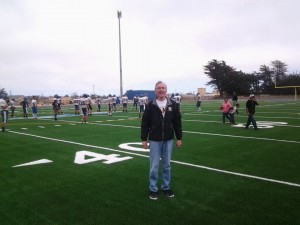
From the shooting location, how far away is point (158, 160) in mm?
5109

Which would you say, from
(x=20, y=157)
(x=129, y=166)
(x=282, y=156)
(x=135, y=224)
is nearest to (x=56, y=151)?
(x=20, y=157)

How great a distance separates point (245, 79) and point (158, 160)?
70.3 metres

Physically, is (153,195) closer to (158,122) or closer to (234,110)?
(158,122)

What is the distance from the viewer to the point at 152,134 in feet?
16.6

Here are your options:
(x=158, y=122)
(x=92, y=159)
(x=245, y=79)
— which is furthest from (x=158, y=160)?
(x=245, y=79)

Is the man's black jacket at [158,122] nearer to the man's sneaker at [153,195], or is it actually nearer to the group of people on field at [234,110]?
the man's sneaker at [153,195]

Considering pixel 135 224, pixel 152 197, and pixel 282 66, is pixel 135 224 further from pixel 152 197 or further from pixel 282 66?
pixel 282 66

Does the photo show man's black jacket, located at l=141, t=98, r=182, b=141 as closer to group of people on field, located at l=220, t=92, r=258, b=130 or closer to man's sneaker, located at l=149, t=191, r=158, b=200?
man's sneaker, located at l=149, t=191, r=158, b=200

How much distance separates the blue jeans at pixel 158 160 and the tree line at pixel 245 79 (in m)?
62.7

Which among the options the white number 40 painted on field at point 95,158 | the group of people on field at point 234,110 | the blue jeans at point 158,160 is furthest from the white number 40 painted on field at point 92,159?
the group of people on field at point 234,110

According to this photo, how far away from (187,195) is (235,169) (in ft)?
6.73

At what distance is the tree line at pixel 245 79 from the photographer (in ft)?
215

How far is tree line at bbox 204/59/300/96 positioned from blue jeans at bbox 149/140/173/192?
62727 millimetres

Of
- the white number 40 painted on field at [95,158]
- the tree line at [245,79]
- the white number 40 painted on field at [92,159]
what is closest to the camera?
the white number 40 painted on field at [92,159]
